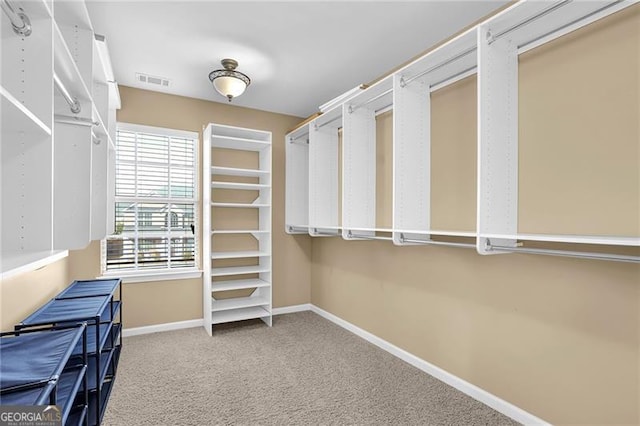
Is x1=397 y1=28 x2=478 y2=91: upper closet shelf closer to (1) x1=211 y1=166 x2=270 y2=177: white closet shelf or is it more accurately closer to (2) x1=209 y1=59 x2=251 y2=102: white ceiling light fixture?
(2) x1=209 y1=59 x2=251 y2=102: white ceiling light fixture

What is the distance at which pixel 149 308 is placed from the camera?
3611 millimetres

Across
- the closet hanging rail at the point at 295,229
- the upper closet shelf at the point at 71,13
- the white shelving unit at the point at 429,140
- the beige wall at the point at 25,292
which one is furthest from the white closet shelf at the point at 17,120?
the closet hanging rail at the point at 295,229

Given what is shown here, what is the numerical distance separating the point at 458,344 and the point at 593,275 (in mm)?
1061

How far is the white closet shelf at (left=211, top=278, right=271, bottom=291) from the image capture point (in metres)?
3.68

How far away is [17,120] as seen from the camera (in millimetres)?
1155

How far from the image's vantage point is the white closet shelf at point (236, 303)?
3.66 meters

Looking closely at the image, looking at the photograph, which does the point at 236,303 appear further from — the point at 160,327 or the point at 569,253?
the point at 569,253

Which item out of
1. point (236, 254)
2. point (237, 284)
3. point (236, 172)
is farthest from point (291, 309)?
point (236, 172)

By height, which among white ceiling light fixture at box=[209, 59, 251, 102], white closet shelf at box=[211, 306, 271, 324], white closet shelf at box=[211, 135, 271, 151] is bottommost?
white closet shelf at box=[211, 306, 271, 324]

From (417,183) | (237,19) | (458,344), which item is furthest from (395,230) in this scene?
(237,19)

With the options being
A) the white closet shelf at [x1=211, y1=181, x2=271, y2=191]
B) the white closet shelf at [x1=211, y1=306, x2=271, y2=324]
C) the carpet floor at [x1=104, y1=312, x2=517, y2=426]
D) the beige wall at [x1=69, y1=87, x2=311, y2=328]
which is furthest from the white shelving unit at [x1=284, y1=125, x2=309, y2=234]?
the carpet floor at [x1=104, y1=312, x2=517, y2=426]

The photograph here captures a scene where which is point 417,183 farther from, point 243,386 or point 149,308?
point 149,308

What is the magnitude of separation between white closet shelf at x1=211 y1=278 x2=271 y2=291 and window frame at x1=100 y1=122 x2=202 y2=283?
0.94 feet

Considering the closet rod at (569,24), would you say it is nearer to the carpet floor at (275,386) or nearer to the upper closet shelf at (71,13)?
the carpet floor at (275,386)
